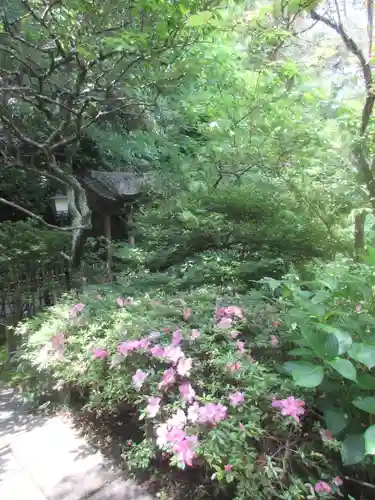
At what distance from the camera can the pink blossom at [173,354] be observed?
1578 mm

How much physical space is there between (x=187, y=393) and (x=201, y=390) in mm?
117

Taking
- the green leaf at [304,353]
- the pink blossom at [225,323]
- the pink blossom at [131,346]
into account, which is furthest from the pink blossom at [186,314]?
the green leaf at [304,353]

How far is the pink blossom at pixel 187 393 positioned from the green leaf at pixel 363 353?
0.64 m

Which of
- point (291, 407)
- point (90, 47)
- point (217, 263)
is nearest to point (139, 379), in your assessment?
point (291, 407)

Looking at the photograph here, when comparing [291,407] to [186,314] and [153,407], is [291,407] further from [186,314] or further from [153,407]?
[186,314]

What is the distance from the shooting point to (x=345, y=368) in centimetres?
126

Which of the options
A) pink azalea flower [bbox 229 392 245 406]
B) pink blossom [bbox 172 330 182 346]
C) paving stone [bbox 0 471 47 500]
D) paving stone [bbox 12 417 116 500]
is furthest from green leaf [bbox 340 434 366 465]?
paving stone [bbox 0 471 47 500]

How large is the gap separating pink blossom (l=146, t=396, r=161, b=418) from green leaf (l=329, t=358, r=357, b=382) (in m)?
0.72

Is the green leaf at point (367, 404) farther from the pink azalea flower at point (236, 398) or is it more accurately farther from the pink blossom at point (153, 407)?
the pink blossom at point (153, 407)

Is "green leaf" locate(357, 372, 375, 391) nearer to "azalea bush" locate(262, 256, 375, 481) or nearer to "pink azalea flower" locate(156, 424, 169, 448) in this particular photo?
"azalea bush" locate(262, 256, 375, 481)

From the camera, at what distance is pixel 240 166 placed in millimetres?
3322

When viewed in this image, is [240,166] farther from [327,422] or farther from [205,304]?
[327,422]

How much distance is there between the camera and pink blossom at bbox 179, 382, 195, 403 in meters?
1.45

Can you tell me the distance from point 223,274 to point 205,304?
0.97 m
